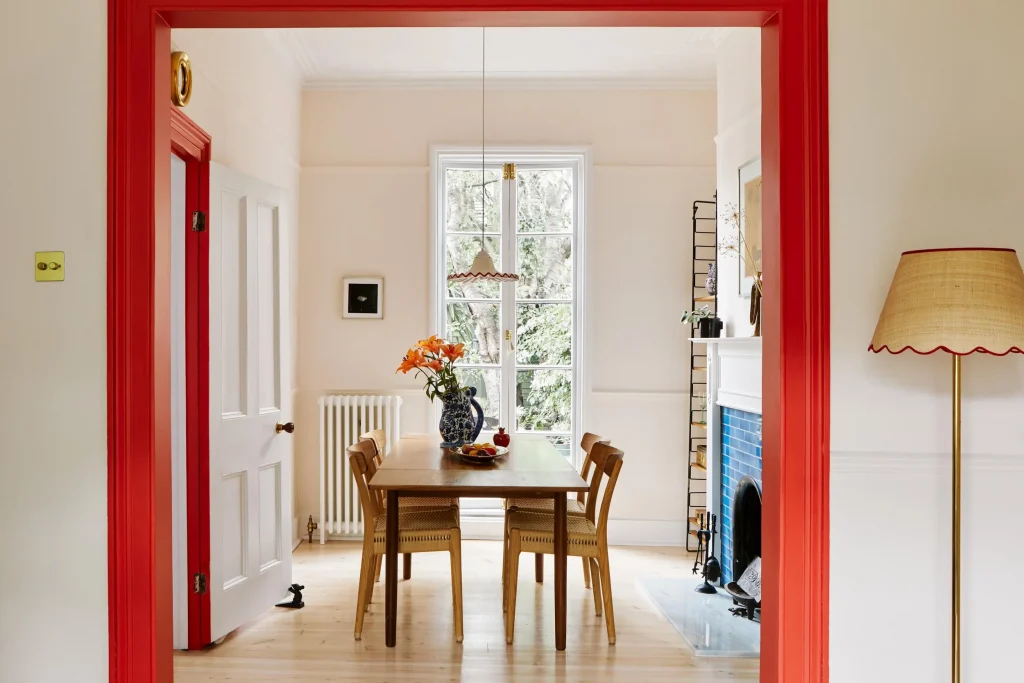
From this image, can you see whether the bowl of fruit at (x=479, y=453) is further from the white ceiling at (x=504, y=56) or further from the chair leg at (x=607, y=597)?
the white ceiling at (x=504, y=56)

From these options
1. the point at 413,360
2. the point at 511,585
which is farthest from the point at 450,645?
the point at 413,360

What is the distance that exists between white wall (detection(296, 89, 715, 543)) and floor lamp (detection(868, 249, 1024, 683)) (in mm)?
3147

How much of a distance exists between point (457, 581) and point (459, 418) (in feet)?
3.03

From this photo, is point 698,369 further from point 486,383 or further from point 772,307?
point 772,307

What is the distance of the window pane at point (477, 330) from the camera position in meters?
5.09

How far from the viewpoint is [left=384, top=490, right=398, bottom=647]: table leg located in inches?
124

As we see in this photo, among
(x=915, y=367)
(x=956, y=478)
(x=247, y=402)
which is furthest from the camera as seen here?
(x=247, y=402)

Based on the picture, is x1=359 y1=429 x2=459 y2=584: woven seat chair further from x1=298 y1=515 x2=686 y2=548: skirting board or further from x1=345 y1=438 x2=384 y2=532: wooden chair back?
x1=298 y1=515 x2=686 y2=548: skirting board

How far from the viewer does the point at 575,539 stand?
3340 millimetres

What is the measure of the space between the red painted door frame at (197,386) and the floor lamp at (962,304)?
2.67m

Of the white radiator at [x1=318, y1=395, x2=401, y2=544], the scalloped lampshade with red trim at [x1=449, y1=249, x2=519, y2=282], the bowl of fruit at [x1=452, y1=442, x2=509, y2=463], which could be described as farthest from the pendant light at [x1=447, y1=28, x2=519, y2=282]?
the white radiator at [x1=318, y1=395, x2=401, y2=544]

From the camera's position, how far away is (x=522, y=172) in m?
5.07

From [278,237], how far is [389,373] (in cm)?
157

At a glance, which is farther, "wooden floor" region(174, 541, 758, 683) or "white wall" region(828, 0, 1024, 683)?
"wooden floor" region(174, 541, 758, 683)
